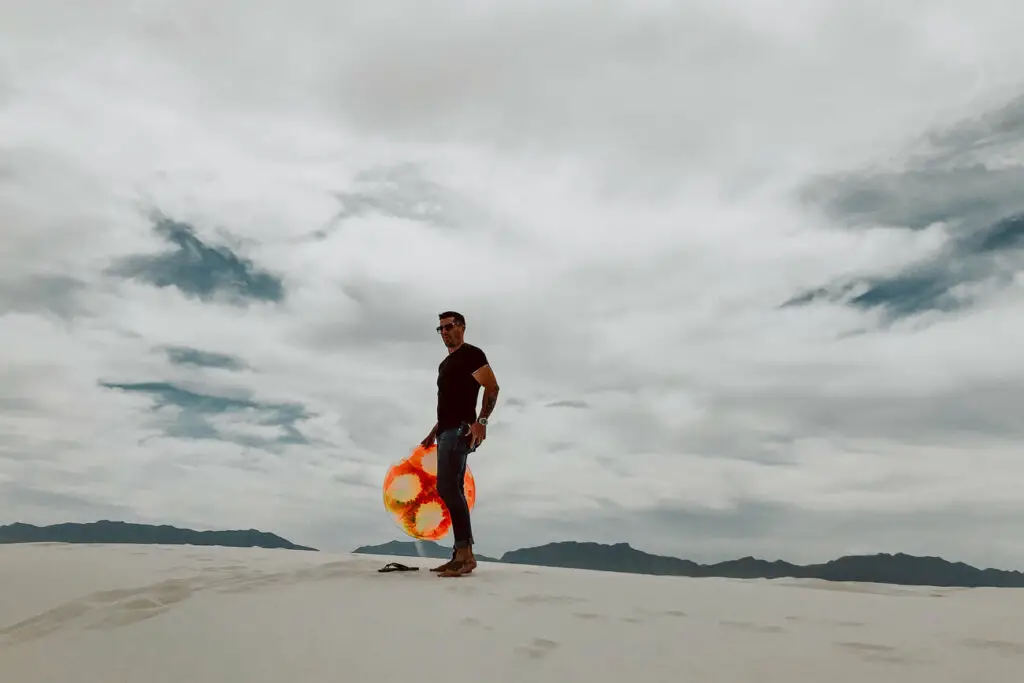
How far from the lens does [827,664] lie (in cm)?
334

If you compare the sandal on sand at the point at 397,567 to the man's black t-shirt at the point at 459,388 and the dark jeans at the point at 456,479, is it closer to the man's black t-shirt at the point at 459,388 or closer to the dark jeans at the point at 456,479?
the dark jeans at the point at 456,479

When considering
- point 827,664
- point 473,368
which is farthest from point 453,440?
point 827,664

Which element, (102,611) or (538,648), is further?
(102,611)

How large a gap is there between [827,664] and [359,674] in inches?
90.1

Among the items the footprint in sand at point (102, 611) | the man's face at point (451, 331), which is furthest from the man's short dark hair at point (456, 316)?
the footprint in sand at point (102, 611)

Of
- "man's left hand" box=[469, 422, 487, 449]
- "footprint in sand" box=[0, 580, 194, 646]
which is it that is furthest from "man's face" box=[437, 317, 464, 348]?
"footprint in sand" box=[0, 580, 194, 646]

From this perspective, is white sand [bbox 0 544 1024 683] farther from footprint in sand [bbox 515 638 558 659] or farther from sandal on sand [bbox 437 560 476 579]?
sandal on sand [bbox 437 560 476 579]

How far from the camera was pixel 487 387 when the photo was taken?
6.74 m

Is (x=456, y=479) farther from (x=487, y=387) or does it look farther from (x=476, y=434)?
(x=487, y=387)

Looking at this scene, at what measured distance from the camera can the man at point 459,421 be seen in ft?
21.6

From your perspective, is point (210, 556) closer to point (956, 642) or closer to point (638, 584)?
point (638, 584)

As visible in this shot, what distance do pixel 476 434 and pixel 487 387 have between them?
1.58 ft

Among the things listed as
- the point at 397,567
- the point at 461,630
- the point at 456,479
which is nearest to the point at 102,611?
the point at 461,630

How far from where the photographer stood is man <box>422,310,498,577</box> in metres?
6.58
